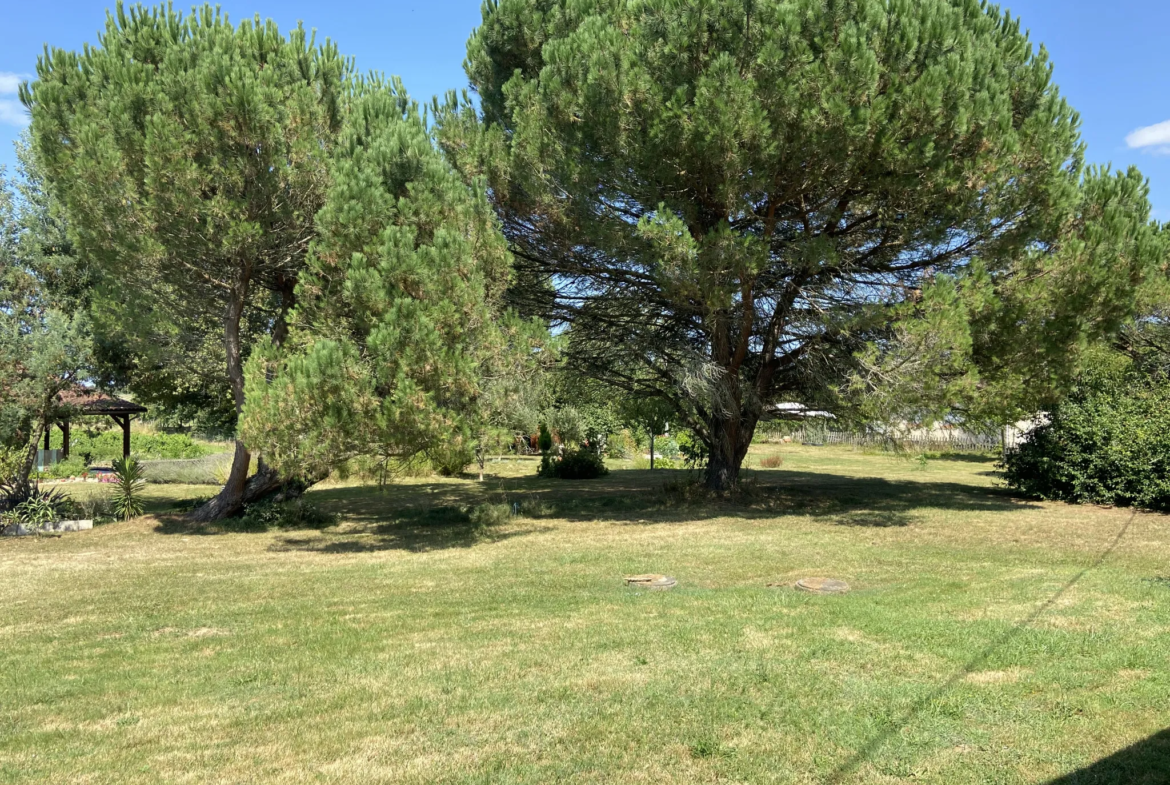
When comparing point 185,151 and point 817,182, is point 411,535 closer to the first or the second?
point 185,151

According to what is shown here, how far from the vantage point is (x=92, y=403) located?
54.1 ft

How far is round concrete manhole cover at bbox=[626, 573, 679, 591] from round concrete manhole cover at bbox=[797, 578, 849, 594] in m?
1.34

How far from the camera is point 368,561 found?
11008 millimetres

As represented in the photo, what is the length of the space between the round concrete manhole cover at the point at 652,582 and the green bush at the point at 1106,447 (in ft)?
36.9

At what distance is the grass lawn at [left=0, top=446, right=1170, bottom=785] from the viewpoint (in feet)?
13.2

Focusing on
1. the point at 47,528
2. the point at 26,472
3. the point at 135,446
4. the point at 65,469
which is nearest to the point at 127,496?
the point at 47,528

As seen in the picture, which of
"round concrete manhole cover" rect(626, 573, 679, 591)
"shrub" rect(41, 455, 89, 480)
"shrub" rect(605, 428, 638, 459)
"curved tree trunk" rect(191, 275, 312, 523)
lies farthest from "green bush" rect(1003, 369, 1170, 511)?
"shrub" rect(41, 455, 89, 480)

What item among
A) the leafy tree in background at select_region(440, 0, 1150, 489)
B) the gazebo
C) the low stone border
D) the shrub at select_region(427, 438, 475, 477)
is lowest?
the low stone border

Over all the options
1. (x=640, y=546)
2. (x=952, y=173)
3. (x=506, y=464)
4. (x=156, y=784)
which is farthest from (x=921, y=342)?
(x=506, y=464)

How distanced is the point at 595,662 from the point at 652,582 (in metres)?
3.15

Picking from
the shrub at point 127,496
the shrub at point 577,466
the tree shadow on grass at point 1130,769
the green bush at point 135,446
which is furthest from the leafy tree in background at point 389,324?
the green bush at point 135,446

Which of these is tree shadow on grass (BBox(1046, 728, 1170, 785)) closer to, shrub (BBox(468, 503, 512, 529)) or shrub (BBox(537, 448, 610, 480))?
shrub (BBox(468, 503, 512, 529))

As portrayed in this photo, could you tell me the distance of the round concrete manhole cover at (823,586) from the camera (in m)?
8.12

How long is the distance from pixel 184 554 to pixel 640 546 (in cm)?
670
